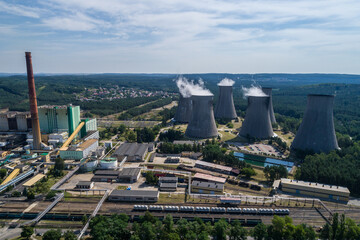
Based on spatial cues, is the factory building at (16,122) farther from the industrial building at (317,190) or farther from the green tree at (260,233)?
the industrial building at (317,190)

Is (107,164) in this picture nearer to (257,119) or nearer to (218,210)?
(218,210)

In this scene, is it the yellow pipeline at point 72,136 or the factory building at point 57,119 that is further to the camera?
the factory building at point 57,119

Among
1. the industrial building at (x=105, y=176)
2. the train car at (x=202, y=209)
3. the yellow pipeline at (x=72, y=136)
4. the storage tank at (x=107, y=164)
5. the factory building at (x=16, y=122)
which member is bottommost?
the train car at (x=202, y=209)

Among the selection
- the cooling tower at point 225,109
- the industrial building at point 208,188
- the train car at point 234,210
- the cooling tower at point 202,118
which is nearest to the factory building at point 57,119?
the cooling tower at point 202,118

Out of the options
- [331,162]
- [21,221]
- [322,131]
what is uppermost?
[322,131]

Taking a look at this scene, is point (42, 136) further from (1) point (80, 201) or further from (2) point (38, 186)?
(1) point (80, 201)

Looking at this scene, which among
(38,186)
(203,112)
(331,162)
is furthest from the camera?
(203,112)

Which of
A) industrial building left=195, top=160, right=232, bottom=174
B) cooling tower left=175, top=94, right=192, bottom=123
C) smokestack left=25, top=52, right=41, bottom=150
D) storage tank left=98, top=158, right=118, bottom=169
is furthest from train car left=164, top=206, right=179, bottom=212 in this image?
cooling tower left=175, top=94, right=192, bottom=123

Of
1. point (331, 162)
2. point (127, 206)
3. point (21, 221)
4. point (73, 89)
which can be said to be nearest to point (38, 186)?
point (21, 221)
